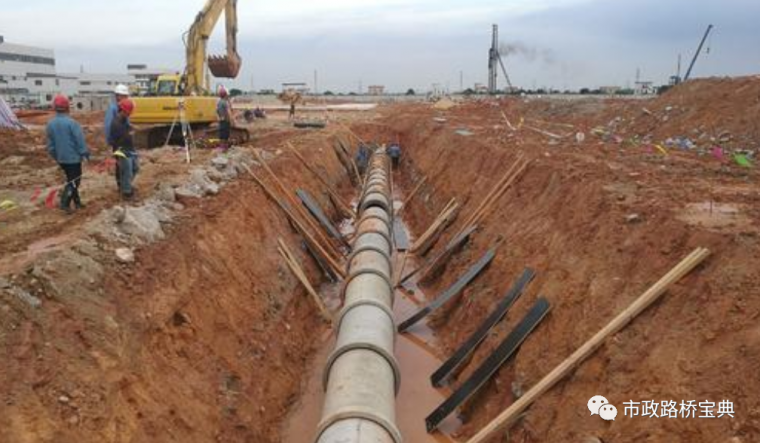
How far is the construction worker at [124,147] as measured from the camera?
9.89 metres

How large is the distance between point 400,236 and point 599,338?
1145 cm

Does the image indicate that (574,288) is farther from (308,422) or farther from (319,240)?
(319,240)

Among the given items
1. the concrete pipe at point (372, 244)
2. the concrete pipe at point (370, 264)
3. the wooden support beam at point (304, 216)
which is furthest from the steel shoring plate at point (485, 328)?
the wooden support beam at point (304, 216)

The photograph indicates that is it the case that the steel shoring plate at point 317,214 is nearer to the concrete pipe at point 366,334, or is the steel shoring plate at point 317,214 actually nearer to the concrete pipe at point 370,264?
the concrete pipe at point 370,264

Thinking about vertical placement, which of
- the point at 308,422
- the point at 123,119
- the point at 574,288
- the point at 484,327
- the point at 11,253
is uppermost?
the point at 123,119

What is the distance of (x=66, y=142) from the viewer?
925 cm

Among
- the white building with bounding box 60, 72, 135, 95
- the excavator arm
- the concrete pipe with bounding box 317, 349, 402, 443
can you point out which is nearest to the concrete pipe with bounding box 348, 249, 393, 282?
the concrete pipe with bounding box 317, 349, 402, 443

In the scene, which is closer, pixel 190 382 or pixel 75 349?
pixel 75 349

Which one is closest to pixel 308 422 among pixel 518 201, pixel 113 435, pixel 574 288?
pixel 113 435

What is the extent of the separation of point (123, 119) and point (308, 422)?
573cm

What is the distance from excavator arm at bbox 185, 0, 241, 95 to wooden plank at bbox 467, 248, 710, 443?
16993 millimetres

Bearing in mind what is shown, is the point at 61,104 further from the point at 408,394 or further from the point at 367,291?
the point at 408,394

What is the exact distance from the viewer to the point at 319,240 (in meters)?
14.4

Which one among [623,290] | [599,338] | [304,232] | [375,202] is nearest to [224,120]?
[375,202]
